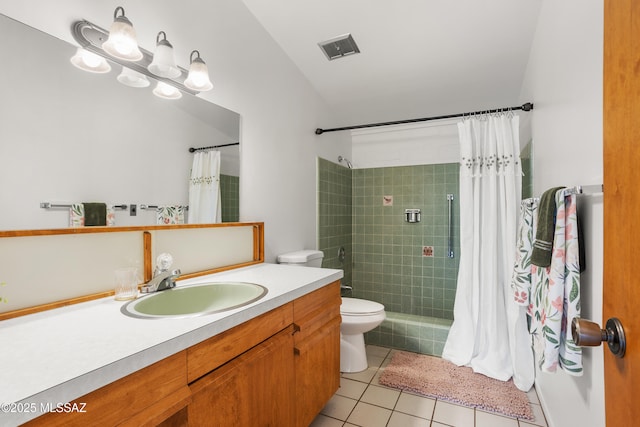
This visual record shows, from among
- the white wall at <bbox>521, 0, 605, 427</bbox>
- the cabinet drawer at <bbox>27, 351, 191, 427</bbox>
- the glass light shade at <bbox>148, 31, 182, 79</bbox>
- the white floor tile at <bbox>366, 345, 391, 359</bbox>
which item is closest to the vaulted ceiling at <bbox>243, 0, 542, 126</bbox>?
the white wall at <bbox>521, 0, 605, 427</bbox>

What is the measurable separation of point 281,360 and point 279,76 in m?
1.96

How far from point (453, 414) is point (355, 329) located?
76 cm

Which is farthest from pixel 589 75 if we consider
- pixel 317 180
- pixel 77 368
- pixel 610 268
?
pixel 317 180

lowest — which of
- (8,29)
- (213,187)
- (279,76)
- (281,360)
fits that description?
(281,360)

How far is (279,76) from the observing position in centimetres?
233

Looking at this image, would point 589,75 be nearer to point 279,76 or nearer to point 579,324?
point 579,324

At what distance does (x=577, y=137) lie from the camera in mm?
1134

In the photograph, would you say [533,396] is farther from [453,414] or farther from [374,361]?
[374,361]

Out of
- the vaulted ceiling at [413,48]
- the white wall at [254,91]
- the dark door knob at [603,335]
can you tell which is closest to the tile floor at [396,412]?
the white wall at [254,91]

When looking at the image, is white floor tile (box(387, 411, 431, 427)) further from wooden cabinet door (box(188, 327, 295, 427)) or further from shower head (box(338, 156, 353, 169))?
shower head (box(338, 156, 353, 169))

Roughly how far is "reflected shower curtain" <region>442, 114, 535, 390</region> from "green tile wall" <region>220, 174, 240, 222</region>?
1684 millimetres

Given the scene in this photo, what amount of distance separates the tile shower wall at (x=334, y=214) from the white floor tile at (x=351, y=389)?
37.6 inches

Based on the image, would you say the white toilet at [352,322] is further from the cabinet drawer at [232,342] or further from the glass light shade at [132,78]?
the glass light shade at [132,78]

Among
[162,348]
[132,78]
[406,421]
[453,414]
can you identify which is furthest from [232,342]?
[453,414]
